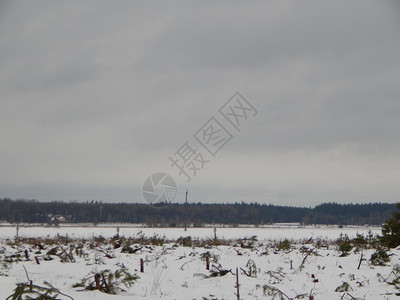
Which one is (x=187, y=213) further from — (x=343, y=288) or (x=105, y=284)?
(x=105, y=284)

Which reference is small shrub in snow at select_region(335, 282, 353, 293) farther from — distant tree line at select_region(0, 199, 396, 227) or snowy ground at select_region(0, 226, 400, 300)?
distant tree line at select_region(0, 199, 396, 227)

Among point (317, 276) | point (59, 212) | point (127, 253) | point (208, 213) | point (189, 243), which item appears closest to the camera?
point (317, 276)

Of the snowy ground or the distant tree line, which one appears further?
the distant tree line

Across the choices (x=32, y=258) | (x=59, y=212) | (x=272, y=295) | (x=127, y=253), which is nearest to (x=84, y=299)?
(x=272, y=295)

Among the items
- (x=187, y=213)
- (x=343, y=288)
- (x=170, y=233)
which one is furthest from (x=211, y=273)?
(x=187, y=213)

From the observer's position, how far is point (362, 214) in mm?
137375

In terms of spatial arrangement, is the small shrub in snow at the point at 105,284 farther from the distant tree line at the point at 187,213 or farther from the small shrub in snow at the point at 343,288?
the distant tree line at the point at 187,213

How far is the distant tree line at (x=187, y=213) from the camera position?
111938 millimetres

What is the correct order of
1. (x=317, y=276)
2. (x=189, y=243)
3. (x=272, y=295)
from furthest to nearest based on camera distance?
(x=189, y=243), (x=317, y=276), (x=272, y=295)

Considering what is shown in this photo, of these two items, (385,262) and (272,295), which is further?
(385,262)

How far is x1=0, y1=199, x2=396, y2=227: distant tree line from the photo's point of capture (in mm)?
111938

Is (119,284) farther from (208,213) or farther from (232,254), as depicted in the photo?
(208,213)

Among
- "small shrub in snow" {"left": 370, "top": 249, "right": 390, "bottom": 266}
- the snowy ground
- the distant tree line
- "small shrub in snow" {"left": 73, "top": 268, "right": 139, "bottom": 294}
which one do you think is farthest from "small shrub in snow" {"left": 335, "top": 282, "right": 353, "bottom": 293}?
the distant tree line

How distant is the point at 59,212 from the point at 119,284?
118508mm
